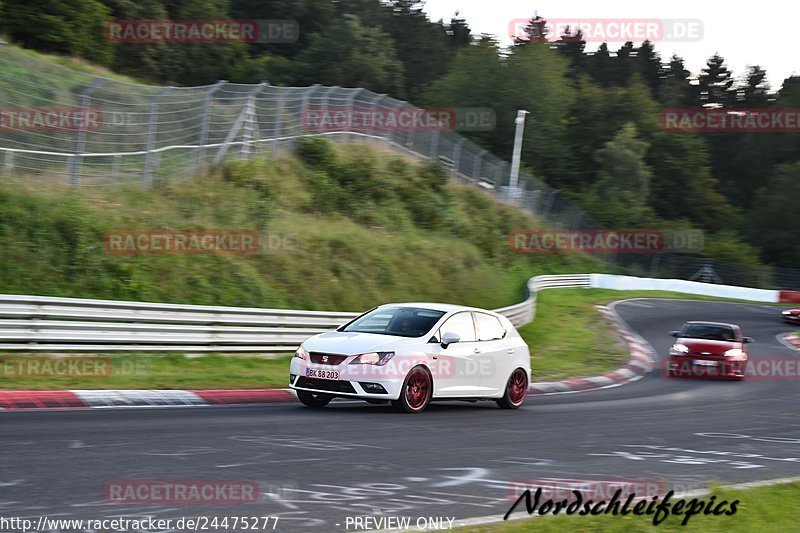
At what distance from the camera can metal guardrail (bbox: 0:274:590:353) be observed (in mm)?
14773

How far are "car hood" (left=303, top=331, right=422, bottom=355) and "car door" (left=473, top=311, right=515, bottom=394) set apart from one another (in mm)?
1424

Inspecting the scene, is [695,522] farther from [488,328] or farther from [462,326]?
[488,328]

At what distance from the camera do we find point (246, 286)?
73.3 feet

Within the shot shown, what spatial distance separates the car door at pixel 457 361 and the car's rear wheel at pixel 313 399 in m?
1.45

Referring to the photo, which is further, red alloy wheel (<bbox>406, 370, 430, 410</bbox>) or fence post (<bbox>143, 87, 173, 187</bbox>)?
fence post (<bbox>143, 87, 173, 187</bbox>)

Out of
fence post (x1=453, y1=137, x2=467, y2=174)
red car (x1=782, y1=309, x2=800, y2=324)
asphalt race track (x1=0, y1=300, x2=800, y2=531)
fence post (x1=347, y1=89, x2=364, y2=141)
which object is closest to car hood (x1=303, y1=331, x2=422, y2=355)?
asphalt race track (x1=0, y1=300, x2=800, y2=531)

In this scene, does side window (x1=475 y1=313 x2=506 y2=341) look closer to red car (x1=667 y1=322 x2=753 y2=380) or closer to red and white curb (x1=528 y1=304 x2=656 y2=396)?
red and white curb (x1=528 y1=304 x2=656 y2=396)

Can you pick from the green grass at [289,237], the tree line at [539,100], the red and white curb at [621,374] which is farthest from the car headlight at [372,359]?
the tree line at [539,100]

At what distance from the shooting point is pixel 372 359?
12281 mm

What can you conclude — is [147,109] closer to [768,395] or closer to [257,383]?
[257,383]

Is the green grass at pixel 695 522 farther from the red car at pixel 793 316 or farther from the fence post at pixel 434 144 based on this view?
the fence post at pixel 434 144

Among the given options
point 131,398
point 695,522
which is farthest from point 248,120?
point 695,522

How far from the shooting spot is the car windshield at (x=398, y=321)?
43.2 ft

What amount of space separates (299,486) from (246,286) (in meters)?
15.4
